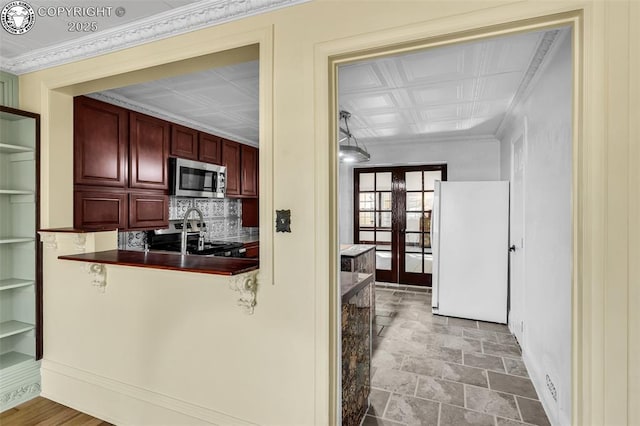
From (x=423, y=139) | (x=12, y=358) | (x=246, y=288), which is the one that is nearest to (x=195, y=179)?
(x=12, y=358)

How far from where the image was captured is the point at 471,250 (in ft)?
13.1

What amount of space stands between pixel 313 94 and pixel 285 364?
1291 millimetres

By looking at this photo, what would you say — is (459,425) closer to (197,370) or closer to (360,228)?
(197,370)

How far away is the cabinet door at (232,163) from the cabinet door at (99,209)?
150 cm

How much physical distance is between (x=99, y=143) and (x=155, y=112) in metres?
0.82

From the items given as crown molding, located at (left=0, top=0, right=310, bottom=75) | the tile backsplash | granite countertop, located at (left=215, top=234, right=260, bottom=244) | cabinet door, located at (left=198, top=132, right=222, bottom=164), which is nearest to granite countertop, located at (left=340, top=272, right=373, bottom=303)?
crown molding, located at (left=0, top=0, right=310, bottom=75)

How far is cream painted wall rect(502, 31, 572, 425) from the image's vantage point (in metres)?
1.78

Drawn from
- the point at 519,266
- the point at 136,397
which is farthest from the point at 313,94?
the point at 519,266

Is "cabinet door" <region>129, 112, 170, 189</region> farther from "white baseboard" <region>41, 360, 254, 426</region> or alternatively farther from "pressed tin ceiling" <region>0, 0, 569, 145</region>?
"white baseboard" <region>41, 360, 254, 426</region>

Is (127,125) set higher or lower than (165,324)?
higher

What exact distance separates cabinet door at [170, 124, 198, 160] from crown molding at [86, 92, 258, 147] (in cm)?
14

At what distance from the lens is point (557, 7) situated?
1.17m

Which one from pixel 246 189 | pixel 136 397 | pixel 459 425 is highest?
pixel 246 189

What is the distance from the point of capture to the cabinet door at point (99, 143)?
2572mm
